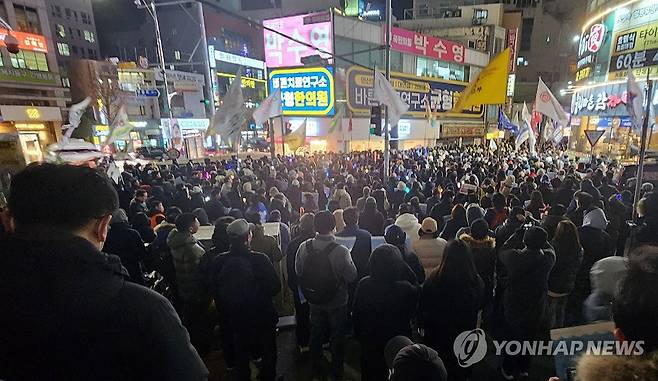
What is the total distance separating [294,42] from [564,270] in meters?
26.5

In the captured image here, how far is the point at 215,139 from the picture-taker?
38094 mm

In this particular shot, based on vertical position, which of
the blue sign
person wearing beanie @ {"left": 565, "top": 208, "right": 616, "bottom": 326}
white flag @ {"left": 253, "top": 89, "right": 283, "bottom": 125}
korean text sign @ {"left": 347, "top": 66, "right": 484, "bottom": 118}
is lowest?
person wearing beanie @ {"left": 565, "top": 208, "right": 616, "bottom": 326}

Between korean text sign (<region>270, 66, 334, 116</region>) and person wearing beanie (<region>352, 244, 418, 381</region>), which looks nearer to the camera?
person wearing beanie (<region>352, 244, 418, 381</region>)

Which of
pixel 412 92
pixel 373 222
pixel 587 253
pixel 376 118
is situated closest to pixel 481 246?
pixel 587 253

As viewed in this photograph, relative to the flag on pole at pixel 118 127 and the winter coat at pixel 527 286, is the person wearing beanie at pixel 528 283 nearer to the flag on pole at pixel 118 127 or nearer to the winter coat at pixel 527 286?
the winter coat at pixel 527 286

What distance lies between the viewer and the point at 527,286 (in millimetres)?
3771

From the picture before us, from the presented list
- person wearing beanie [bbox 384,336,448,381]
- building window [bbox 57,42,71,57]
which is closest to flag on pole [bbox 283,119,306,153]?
person wearing beanie [bbox 384,336,448,381]

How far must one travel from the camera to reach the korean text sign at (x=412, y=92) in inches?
1097

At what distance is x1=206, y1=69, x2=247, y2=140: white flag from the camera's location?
444 inches

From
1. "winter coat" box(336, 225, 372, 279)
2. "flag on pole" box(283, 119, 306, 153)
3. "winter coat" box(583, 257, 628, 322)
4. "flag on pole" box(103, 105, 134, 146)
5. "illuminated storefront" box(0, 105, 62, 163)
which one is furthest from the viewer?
"illuminated storefront" box(0, 105, 62, 163)

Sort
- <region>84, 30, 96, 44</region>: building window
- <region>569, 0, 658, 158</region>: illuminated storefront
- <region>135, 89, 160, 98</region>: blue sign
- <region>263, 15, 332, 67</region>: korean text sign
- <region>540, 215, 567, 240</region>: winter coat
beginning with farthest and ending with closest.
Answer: <region>84, 30, 96, 44</region>: building window
<region>135, 89, 160, 98</region>: blue sign
<region>263, 15, 332, 67</region>: korean text sign
<region>569, 0, 658, 158</region>: illuminated storefront
<region>540, 215, 567, 240</region>: winter coat

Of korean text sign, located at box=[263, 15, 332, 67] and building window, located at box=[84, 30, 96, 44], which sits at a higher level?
building window, located at box=[84, 30, 96, 44]

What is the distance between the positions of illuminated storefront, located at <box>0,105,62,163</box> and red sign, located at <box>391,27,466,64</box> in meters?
29.1

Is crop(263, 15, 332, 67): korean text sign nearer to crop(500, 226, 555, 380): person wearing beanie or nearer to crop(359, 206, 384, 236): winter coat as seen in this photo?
crop(359, 206, 384, 236): winter coat
